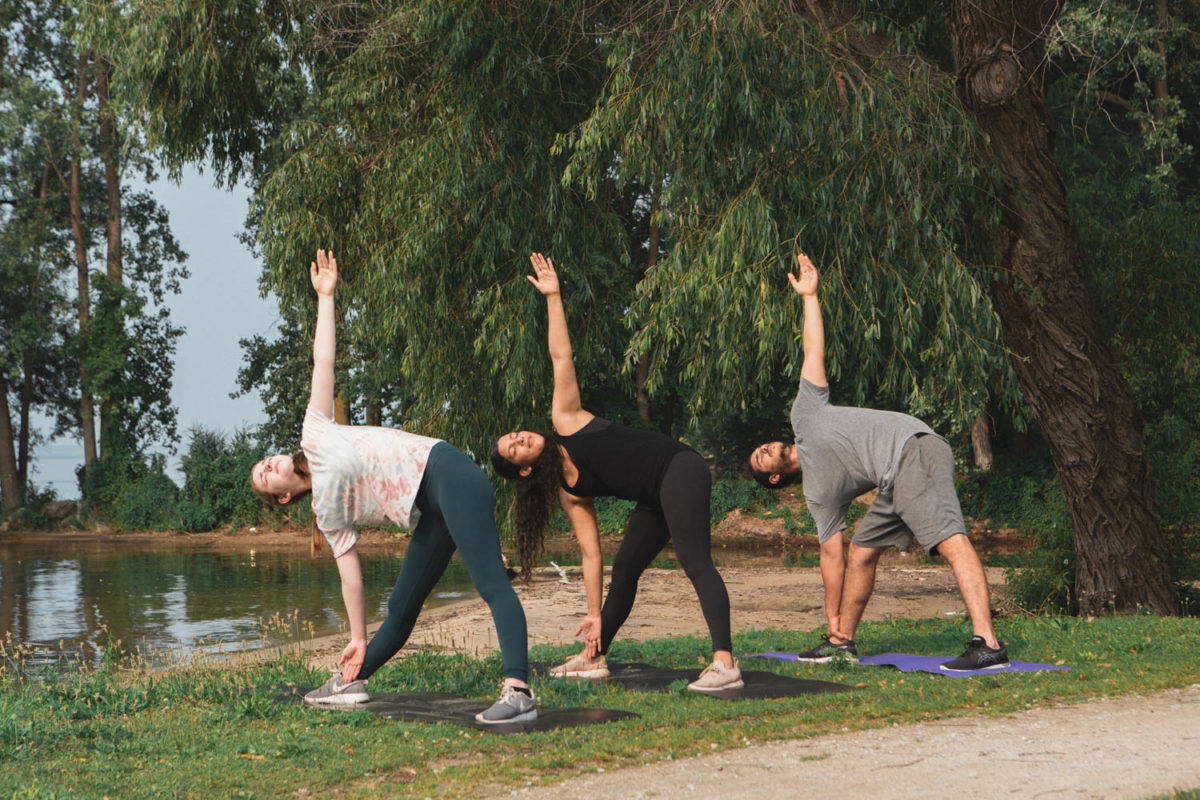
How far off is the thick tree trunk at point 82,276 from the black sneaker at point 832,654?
3298 centimetres

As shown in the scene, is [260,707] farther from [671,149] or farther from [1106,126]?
[1106,126]

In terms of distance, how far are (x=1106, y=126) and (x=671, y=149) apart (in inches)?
786

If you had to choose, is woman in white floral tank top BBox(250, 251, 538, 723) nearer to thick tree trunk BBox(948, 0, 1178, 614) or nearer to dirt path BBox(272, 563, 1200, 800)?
dirt path BBox(272, 563, 1200, 800)

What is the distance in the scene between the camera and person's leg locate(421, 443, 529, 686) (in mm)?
5359

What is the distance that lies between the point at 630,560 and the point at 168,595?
15.0 meters

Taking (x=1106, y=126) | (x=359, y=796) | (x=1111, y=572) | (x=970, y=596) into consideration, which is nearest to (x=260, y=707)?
(x=359, y=796)

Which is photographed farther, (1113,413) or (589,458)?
(1113,413)

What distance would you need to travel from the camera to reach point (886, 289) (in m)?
8.76

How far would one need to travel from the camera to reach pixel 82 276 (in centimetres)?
3641

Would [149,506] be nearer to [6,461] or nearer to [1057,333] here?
[6,461]

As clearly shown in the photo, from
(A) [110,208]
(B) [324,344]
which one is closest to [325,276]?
(B) [324,344]

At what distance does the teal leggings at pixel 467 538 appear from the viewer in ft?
17.6

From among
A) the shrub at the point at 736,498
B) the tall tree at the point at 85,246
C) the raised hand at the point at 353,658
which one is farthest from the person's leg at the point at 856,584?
the tall tree at the point at 85,246

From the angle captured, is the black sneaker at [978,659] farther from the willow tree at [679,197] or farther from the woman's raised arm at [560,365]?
the woman's raised arm at [560,365]
